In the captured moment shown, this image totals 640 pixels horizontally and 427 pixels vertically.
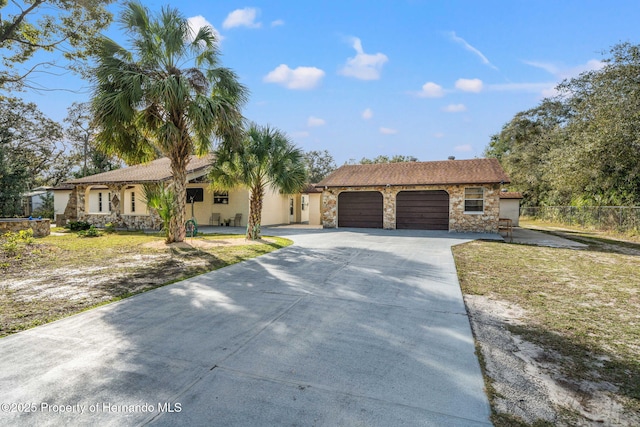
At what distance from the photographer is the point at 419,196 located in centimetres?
1750

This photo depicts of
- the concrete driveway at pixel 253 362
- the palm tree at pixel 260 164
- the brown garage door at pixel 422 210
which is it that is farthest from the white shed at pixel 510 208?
the concrete driveway at pixel 253 362

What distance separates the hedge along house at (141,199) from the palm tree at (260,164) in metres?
5.12

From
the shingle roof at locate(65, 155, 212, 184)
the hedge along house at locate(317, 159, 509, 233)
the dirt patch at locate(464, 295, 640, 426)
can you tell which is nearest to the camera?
the dirt patch at locate(464, 295, 640, 426)

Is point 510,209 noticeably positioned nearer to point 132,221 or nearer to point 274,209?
point 274,209

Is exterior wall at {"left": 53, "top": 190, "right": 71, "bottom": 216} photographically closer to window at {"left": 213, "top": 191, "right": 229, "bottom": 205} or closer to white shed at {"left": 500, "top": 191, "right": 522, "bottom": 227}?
window at {"left": 213, "top": 191, "right": 229, "bottom": 205}

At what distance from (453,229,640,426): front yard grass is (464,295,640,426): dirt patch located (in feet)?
0.21

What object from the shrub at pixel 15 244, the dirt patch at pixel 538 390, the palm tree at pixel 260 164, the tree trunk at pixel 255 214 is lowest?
the dirt patch at pixel 538 390

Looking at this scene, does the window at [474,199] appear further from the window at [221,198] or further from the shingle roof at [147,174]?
the window at [221,198]

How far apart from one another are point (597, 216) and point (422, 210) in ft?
37.8

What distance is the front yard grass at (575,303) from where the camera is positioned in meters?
3.15

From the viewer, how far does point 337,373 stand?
2.99 m

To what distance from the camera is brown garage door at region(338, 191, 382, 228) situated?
18406 millimetres

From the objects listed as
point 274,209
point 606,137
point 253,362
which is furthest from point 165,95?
point 606,137

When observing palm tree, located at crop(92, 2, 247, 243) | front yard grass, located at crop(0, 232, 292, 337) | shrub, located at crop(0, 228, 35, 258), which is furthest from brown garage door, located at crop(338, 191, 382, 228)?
shrub, located at crop(0, 228, 35, 258)
